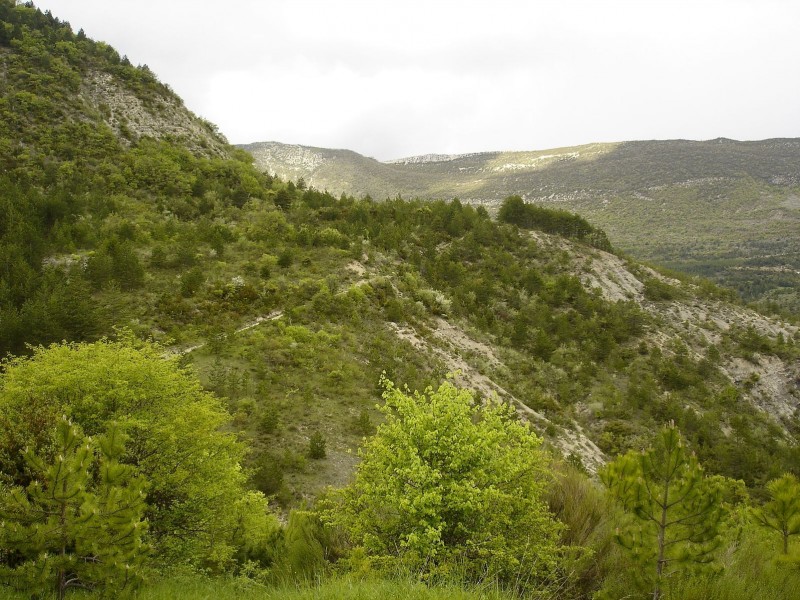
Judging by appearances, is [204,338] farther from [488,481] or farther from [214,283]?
[488,481]

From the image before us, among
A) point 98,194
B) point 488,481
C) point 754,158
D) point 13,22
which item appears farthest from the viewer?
point 754,158

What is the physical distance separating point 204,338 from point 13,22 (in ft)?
123

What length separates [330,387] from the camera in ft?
54.6

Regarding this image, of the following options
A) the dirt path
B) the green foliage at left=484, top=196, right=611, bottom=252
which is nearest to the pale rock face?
the dirt path

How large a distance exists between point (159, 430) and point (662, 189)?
111 m

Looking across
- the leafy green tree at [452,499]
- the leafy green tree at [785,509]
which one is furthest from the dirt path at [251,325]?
the leafy green tree at [785,509]

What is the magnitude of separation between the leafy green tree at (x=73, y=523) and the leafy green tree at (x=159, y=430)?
2588mm

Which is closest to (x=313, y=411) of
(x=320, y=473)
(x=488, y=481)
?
(x=320, y=473)

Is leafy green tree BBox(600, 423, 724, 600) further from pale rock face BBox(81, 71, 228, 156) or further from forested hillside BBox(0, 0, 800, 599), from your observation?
pale rock face BBox(81, 71, 228, 156)

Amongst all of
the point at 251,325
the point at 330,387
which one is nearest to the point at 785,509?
the point at 330,387

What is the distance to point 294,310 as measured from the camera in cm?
2033

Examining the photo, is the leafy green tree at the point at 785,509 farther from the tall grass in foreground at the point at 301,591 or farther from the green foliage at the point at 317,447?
the green foliage at the point at 317,447

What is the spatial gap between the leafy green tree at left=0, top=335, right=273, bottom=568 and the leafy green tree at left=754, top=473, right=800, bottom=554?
6895 millimetres

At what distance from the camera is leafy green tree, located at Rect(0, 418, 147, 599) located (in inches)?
145
